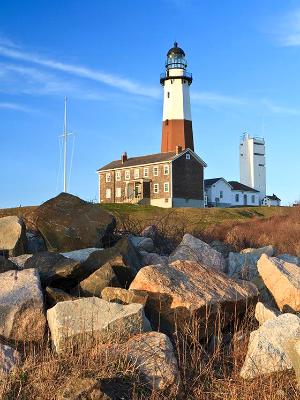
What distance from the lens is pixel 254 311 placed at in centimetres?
734

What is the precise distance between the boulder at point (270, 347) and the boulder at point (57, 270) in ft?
7.96

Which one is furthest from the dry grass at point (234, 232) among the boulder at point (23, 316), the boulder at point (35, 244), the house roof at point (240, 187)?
the house roof at point (240, 187)

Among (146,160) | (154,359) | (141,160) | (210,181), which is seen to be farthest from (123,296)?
(210,181)

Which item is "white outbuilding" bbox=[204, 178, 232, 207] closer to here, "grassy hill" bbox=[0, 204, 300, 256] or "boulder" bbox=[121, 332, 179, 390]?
"grassy hill" bbox=[0, 204, 300, 256]

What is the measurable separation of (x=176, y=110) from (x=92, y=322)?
2057 inches

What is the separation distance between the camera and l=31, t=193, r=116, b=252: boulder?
9.99 meters

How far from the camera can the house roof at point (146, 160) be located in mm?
55844

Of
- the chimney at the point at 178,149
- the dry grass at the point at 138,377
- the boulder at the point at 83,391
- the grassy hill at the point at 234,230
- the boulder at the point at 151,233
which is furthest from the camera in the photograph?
the chimney at the point at 178,149

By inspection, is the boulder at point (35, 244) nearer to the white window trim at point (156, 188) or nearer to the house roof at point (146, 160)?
the house roof at point (146, 160)

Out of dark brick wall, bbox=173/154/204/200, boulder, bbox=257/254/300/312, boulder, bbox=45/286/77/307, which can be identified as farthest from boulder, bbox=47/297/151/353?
dark brick wall, bbox=173/154/204/200

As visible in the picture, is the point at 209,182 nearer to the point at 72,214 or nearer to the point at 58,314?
the point at 72,214

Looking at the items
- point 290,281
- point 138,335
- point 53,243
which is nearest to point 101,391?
point 138,335

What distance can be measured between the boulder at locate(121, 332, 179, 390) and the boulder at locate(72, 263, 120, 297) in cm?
160

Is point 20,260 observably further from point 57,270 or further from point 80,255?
point 57,270
